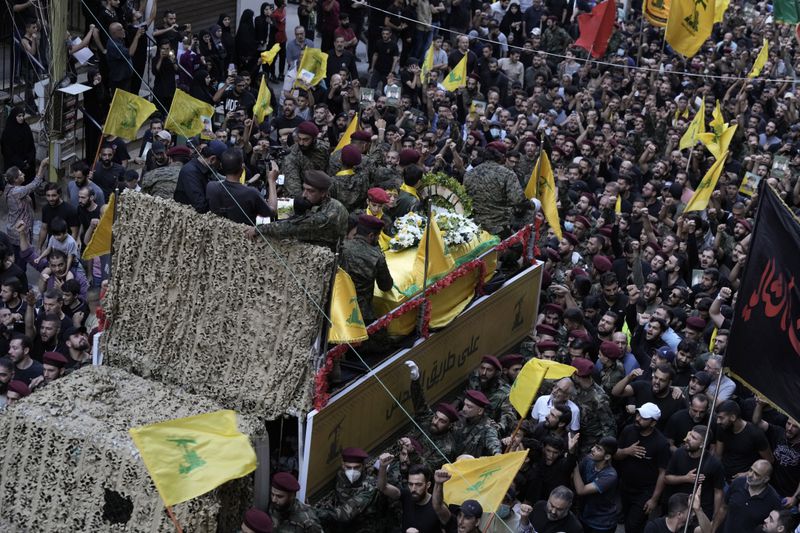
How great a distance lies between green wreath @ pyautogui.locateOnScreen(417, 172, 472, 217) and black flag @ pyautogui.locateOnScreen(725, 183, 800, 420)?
6.29 metres

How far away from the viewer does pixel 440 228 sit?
547 inches

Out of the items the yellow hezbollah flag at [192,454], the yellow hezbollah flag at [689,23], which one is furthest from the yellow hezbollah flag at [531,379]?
the yellow hezbollah flag at [689,23]

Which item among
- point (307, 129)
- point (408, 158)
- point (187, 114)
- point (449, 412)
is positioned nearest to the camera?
point (449, 412)

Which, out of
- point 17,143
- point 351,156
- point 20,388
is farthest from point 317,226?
point 17,143

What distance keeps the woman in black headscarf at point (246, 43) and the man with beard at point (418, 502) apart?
15.7m

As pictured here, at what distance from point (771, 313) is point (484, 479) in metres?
3.05

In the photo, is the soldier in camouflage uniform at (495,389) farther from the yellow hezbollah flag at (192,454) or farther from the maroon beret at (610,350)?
the yellow hezbollah flag at (192,454)

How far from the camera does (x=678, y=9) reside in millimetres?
23594

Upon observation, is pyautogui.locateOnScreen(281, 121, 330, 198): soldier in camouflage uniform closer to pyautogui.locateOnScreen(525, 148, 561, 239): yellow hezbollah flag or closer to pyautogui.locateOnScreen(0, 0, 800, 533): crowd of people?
pyautogui.locateOnScreen(0, 0, 800, 533): crowd of people

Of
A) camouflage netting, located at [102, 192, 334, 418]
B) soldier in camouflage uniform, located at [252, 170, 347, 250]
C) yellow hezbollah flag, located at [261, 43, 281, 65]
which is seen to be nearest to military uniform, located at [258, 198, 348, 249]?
soldier in camouflage uniform, located at [252, 170, 347, 250]

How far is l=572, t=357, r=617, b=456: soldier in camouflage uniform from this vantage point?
12.2 m

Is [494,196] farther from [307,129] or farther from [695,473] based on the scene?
[695,473]

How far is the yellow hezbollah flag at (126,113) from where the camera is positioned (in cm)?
1717

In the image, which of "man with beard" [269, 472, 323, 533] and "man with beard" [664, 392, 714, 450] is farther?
"man with beard" [664, 392, 714, 450]
